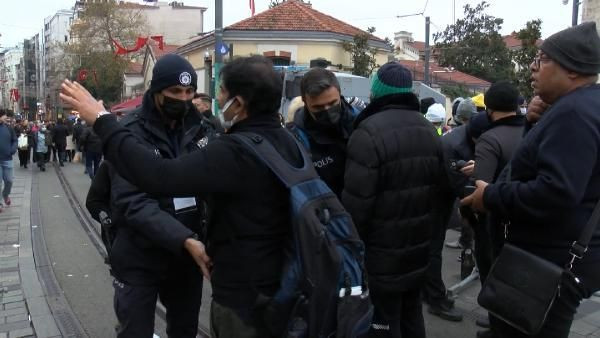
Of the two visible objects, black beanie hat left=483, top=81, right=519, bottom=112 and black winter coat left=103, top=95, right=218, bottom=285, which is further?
black beanie hat left=483, top=81, right=519, bottom=112

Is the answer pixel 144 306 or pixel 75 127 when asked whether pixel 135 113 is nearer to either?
pixel 144 306

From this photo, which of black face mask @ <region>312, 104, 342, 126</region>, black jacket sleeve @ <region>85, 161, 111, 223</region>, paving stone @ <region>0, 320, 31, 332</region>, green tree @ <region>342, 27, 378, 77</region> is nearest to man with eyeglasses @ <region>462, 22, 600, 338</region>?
black face mask @ <region>312, 104, 342, 126</region>

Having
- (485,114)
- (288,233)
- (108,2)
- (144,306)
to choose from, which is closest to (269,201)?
(288,233)

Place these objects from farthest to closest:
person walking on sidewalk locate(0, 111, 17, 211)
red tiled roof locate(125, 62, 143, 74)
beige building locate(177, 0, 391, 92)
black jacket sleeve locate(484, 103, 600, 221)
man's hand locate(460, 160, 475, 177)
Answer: red tiled roof locate(125, 62, 143, 74), beige building locate(177, 0, 391, 92), person walking on sidewalk locate(0, 111, 17, 211), man's hand locate(460, 160, 475, 177), black jacket sleeve locate(484, 103, 600, 221)

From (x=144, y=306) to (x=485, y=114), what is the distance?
308 cm

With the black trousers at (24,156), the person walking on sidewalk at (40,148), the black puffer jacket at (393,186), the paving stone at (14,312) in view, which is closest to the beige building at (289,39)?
the person walking on sidewalk at (40,148)

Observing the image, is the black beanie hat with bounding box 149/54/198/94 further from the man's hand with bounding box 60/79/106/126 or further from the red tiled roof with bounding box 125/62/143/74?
the red tiled roof with bounding box 125/62/143/74

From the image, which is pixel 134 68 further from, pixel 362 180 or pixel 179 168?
pixel 179 168

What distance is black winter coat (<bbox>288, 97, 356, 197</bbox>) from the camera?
333 cm

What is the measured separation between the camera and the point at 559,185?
2.21 metres

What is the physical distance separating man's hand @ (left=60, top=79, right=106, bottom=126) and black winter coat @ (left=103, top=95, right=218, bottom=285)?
1.88 feet

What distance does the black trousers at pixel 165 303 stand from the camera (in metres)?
2.78

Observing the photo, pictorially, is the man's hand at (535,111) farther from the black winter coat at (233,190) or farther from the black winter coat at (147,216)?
the black winter coat at (147,216)

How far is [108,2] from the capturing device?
43531 mm
